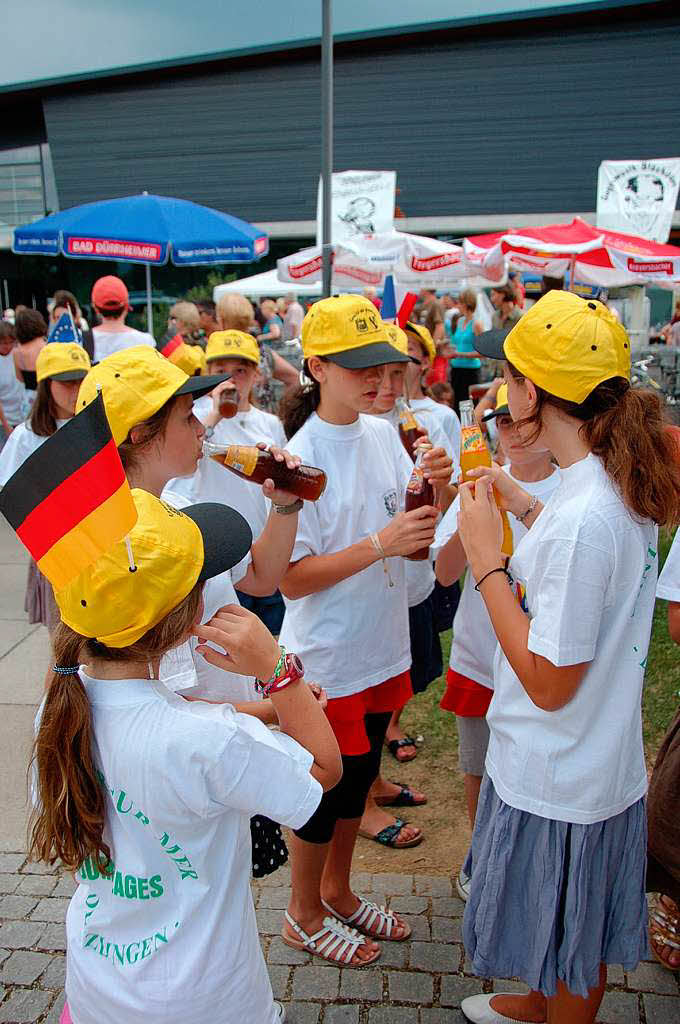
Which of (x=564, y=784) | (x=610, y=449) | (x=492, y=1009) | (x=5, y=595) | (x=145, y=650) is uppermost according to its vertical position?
(x=610, y=449)

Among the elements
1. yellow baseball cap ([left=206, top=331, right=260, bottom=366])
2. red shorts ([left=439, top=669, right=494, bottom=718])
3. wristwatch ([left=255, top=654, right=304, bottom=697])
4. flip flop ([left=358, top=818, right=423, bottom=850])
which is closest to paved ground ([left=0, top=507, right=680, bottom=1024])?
flip flop ([left=358, top=818, right=423, bottom=850])

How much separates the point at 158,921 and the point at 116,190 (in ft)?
110

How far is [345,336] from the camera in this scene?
2982 mm

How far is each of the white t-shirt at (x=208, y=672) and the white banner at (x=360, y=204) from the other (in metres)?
9.76

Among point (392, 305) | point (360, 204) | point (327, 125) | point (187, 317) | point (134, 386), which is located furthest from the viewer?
point (360, 204)

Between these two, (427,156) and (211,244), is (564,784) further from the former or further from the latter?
(427,156)

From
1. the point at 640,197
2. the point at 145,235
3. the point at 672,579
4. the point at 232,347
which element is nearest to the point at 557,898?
the point at 672,579

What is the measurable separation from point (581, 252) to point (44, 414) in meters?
7.46

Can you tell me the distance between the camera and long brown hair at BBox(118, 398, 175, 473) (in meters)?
2.54

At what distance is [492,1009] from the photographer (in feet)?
8.59

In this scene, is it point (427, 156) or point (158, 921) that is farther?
point (427, 156)

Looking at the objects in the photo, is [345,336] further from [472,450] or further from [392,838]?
[392,838]

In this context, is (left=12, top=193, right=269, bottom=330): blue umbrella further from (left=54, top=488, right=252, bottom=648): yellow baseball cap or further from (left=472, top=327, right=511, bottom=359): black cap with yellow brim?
(left=54, top=488, right=252, bottom=648): yellow baseball cap

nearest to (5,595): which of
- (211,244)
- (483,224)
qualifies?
(211,244)
